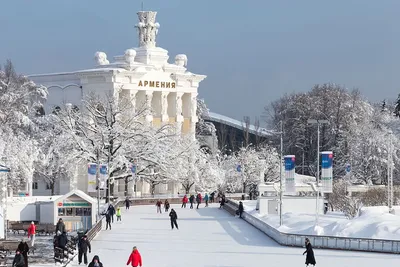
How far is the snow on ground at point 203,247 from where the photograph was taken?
1516 inches

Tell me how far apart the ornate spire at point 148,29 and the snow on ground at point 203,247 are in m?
46.1

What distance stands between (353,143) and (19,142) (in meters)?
33.8

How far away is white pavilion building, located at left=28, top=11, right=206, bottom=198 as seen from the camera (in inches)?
3767

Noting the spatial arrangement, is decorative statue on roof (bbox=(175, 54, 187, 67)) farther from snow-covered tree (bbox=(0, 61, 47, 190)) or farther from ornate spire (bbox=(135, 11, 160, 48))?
snow-covered tree (bbox=(0, 61, 47, 190))

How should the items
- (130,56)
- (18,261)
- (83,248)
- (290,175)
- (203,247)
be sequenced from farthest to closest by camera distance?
(130,56) < (290,175) < (203,247) < (83,248) < (18,261)

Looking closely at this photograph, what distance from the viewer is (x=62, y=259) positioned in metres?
37.2

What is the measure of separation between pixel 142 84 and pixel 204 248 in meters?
55.5

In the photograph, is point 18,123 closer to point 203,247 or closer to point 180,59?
point 180,59

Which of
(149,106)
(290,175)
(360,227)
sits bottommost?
(360,227)

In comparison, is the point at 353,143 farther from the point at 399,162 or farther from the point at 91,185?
the point at 91,185

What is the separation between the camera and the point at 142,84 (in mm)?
97938

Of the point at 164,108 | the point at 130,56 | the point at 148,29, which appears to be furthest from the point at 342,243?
the point at 148,29

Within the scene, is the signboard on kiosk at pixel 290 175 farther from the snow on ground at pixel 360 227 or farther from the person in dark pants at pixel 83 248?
the person in dark pants at pixel 83 248

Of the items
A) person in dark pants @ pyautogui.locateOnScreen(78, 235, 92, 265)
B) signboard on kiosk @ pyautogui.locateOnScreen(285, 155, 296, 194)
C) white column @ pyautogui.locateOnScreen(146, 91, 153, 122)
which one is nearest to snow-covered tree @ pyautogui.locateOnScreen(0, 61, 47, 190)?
white column @ pyautogui.locateOnScreen(146, 91, 153, 122)
